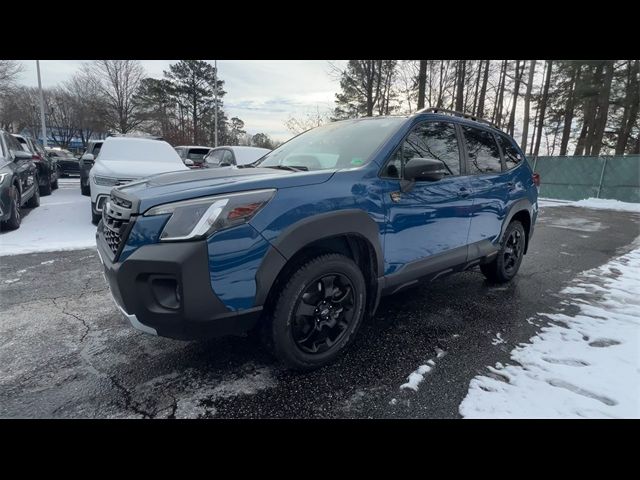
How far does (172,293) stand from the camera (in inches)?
75.0

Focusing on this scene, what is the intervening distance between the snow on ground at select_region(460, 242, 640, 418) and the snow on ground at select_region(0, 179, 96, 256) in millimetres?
5957

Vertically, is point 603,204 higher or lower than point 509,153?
lower

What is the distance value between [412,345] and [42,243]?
593cm

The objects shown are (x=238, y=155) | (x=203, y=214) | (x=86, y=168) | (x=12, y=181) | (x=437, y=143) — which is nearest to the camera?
(x=203, y=214)

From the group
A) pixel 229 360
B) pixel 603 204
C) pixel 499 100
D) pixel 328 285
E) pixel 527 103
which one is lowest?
pixel 229 360

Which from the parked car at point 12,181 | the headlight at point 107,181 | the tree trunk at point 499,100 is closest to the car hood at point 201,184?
the headlight at point 107,181

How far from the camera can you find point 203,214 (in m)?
1.90

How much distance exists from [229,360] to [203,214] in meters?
1.18

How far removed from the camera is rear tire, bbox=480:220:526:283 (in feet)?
13.9

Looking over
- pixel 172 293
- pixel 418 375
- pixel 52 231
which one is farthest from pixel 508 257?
pixel 52 231

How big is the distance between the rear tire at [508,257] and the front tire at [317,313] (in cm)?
249

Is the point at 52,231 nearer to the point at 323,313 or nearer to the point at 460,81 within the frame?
the point at 323,313

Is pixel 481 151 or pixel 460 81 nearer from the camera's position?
pixel 481 151

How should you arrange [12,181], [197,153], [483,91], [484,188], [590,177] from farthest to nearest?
[483,91], [197,153], [590,177], [12,181], [484,188]
